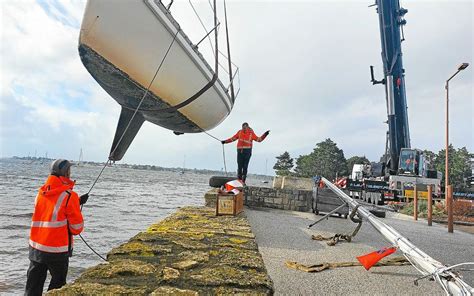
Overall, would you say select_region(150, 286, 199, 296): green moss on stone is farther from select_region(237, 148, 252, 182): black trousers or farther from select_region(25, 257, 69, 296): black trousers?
select_region(237, 148, 252, 182): black trousers

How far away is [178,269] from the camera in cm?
216

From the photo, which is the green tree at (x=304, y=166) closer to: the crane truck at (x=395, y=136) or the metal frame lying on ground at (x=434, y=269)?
the crane truck at (x=395, y=136)

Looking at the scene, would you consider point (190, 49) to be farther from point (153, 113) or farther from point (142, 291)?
point (142, 291)

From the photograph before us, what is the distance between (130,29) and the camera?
556 cm

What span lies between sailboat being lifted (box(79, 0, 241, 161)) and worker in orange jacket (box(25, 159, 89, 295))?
2900mm

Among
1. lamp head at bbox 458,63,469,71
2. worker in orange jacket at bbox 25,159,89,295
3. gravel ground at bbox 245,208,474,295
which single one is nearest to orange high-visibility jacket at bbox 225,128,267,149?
gravel ground at bbox 245,208,474,295

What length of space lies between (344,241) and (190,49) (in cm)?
444

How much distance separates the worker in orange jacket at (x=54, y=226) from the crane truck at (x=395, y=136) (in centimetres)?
1743

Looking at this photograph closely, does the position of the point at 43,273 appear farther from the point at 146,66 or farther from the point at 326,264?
the point at 146,66

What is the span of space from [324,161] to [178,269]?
77041mm

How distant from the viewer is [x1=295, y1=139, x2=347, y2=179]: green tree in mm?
75375

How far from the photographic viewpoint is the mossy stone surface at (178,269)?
1.79 m

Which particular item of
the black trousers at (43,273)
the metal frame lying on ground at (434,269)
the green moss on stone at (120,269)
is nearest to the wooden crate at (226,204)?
the metal frame lying on ground at (434,269)

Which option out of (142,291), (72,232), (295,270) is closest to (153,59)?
(72,232)
